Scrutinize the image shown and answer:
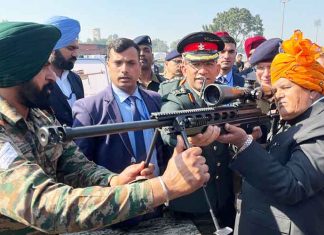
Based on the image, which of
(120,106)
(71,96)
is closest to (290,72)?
(120,106)

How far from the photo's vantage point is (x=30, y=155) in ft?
5.39

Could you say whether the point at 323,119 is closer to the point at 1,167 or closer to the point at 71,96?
the point at 1,167

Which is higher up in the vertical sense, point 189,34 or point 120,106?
point 189,34

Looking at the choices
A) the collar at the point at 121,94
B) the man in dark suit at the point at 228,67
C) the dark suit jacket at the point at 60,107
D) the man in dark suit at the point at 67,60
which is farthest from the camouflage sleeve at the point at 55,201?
the man in dark suit at the point at 228,67

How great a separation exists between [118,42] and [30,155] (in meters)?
1.88

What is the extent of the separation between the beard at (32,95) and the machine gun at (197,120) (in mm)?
519

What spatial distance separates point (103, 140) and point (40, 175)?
137 cm

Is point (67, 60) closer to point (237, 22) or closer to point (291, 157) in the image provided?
point (291, 157)

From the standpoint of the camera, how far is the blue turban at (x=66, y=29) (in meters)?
4.00

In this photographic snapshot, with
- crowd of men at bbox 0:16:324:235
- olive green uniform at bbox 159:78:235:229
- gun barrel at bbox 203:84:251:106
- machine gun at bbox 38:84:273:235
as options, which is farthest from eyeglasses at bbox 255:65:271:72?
gun barrel at bbox 203:84:251:106

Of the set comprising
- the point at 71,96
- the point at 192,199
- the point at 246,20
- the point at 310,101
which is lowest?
the point at 246,20

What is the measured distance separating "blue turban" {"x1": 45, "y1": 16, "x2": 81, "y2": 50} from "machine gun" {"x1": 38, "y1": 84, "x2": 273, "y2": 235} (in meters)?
2.63

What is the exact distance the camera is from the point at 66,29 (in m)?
4.10

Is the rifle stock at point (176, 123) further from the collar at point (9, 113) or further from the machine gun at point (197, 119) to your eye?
the collar at point (9, 113)
